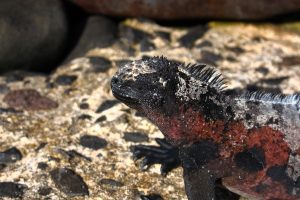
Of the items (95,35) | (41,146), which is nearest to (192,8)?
(95,35)

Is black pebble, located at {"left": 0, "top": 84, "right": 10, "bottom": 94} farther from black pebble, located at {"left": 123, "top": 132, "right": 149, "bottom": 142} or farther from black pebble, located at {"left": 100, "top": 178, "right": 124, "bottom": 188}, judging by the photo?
black pebble, located at {"left": 100, "top": 178, "right": 124, "bottom": 188}

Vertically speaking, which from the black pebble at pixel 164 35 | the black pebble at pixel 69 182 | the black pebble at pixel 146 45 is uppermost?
the black pebble at pixel 164 35

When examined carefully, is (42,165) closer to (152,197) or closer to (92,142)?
(92,142)

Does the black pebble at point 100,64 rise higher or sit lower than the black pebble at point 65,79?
higher

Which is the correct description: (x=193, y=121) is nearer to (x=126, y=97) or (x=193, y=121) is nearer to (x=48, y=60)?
(x=126, y=97)

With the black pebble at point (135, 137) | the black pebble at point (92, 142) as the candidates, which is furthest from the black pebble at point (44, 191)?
the black pebble at point (135, 137)

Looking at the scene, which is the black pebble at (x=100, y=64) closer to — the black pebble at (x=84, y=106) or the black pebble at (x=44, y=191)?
the black pebble at (x=84, y=106)

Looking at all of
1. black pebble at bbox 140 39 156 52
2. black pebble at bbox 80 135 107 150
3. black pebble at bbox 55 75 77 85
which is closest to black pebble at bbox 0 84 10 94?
black pebble at bbox 55 75 77 85
